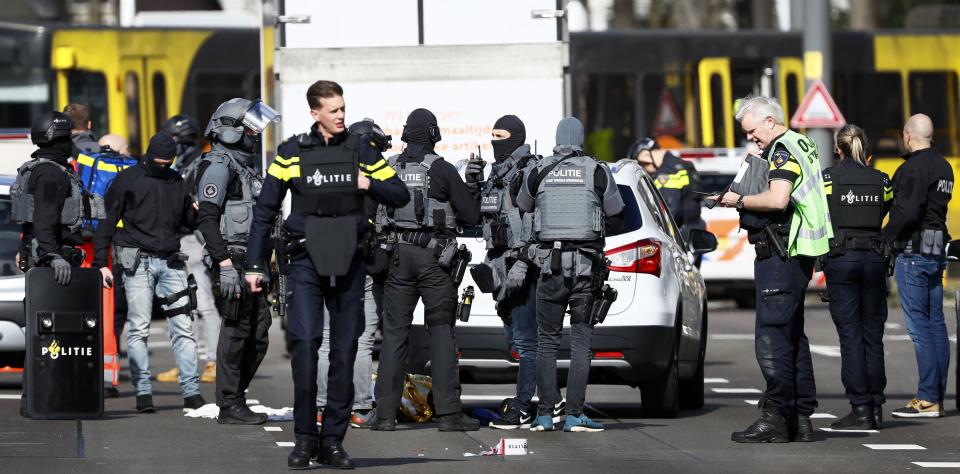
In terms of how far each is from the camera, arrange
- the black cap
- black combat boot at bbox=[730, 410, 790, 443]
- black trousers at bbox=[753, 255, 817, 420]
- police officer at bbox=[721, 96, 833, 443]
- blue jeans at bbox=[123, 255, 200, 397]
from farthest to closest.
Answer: blue jeans at bbox=[123, 255, 200, 397], the black cap, black combat boot at bbox=[730, 410, 790, 443], black trousers at bbox=[753, 255, 817, 420], police officer at bbox=[721, 96, 833, 443]

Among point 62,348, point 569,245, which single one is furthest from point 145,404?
point 569,245

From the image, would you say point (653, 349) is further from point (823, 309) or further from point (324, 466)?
point (823, 309)

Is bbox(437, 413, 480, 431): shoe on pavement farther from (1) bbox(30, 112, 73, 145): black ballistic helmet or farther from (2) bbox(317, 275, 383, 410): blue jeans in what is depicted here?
(1) bbox(30, 112, 73, 145): black ballistic helmet

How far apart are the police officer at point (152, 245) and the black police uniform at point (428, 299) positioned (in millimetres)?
1727

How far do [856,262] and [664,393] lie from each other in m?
1.37

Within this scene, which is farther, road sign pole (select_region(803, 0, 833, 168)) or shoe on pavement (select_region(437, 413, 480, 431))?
road sign pole (select_region(803, 0, 833, 168))

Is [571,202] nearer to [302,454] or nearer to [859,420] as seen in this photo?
[859,420]

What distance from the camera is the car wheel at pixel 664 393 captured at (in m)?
11.6

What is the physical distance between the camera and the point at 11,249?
44.5 feet

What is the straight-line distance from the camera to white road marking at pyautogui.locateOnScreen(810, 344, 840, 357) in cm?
1714

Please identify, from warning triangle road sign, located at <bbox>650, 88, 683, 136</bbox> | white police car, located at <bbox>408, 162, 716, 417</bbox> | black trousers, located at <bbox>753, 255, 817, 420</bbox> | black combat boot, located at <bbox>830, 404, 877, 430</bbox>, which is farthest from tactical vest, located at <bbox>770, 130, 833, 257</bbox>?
warning triangle road sign, located at <bbox>650, 88, 683, 136</bbox>

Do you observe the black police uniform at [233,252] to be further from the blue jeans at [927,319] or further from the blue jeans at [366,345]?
the blue jeans at [927,319]

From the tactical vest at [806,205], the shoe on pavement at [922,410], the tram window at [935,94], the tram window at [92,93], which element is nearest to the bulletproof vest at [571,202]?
the tactical vest at [806,205]

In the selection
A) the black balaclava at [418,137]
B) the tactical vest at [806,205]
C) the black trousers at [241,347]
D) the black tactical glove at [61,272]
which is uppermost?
the black balaclava at [418,137]
